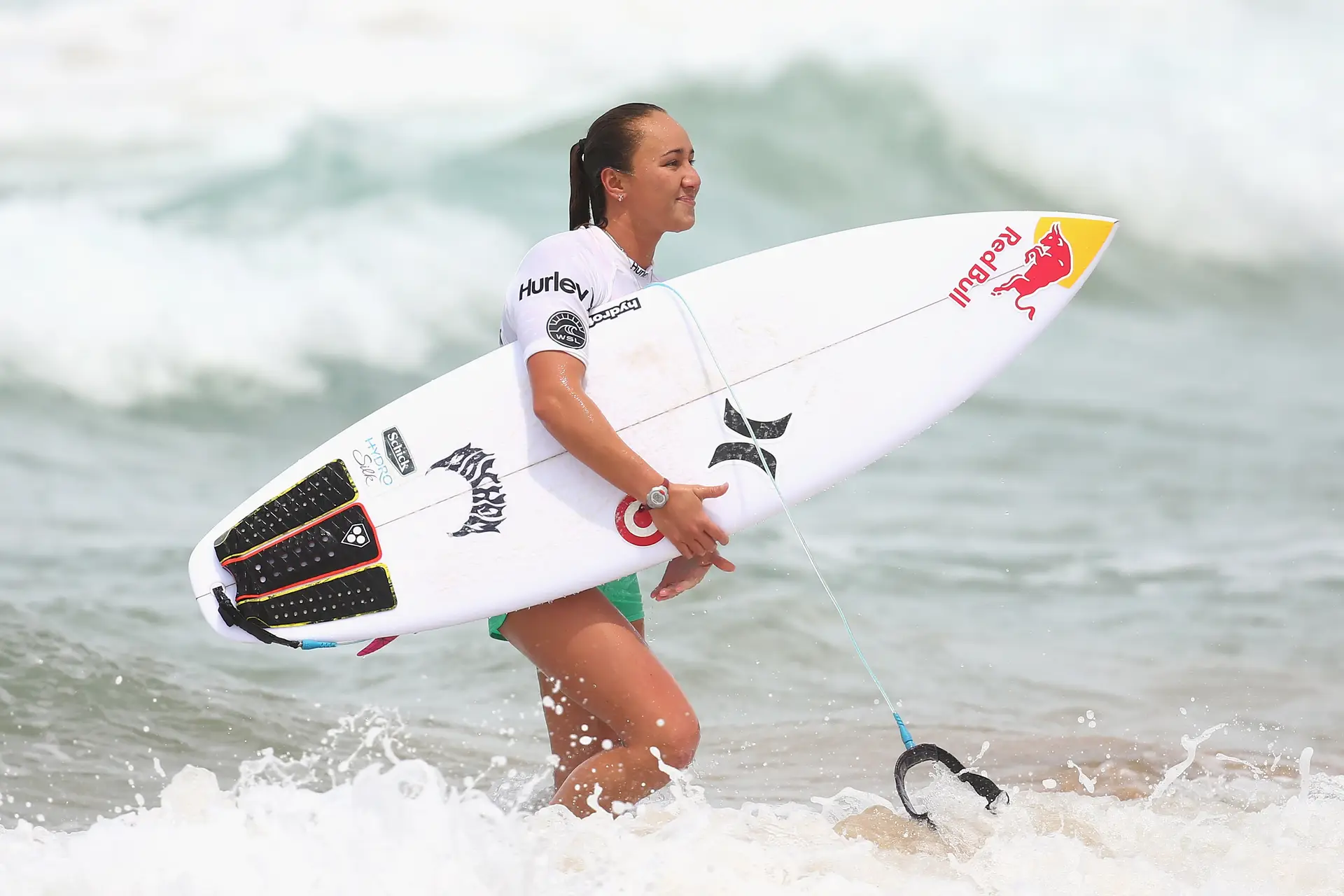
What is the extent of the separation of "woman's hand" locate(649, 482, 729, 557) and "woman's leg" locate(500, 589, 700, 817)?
8.8 inches

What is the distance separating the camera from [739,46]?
12.3 meters

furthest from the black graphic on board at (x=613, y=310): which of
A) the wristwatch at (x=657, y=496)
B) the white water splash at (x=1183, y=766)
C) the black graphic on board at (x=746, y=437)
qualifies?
the white water splash at (x=1183, y=766)

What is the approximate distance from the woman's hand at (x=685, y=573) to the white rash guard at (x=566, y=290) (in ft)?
1.55

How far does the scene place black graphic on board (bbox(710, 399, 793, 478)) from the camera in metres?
2.78

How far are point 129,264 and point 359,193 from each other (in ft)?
7.17

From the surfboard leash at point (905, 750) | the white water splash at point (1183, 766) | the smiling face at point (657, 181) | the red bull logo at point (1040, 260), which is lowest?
the white water splash at point (1183, 766)

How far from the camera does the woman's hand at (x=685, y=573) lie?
8.30ft

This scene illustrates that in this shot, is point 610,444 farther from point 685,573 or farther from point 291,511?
point 291,511

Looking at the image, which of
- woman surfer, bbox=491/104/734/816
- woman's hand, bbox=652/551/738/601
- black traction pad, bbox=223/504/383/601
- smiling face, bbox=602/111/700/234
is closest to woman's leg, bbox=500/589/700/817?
woman surfer, bbox=491/104/734/816

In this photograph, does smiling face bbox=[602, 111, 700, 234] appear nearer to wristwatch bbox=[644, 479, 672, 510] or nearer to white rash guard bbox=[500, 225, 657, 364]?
white rash guard bbox=[500, 225, 657, 364]

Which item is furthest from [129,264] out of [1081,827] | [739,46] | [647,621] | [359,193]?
[1081,827]

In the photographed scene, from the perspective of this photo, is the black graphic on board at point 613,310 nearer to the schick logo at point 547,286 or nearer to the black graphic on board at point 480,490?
the schick logo at point 547,286

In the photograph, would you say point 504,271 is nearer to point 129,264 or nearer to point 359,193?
point 359,193

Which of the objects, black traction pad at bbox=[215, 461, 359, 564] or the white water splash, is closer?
black traction pad at bbox=[215, 461, 359, 564]
